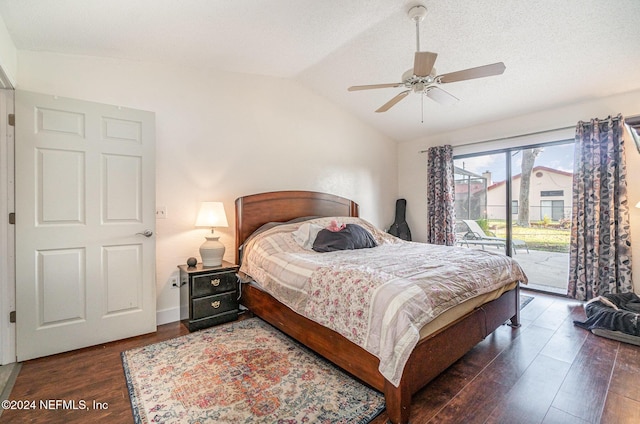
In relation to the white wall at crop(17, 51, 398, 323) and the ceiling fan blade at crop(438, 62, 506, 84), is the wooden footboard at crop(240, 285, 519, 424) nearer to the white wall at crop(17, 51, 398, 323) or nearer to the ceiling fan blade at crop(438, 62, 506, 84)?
the white wall at crop(17, 51, 398, 323)

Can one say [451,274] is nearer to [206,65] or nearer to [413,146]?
[206,65]

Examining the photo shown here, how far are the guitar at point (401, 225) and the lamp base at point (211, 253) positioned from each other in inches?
132

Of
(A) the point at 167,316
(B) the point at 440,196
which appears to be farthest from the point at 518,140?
(A) the point at 167,316

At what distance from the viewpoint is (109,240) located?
8.14 ft

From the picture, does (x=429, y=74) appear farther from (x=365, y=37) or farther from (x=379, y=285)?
(x=379, y=285)

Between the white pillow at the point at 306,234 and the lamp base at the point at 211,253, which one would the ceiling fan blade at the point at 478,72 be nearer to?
the white pillow at the point at 306,234

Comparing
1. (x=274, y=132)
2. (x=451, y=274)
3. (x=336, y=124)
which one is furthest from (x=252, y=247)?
(x=336, y=124)

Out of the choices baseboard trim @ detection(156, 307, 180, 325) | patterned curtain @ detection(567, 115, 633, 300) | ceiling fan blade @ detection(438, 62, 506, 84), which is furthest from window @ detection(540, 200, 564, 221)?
baseboard trim @ detection(156, 307, 180, 325)

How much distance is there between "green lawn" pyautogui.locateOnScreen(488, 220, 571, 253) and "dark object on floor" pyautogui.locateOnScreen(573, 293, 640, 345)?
3.58 ft

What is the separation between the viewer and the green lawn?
12.8 feet

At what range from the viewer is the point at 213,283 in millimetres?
2803

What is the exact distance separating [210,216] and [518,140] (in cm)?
435

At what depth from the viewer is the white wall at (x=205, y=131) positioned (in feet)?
8.49

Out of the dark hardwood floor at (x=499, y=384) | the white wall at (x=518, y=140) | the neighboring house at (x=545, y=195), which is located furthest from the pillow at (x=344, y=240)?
the neighboring house at (x=545, y=195)
